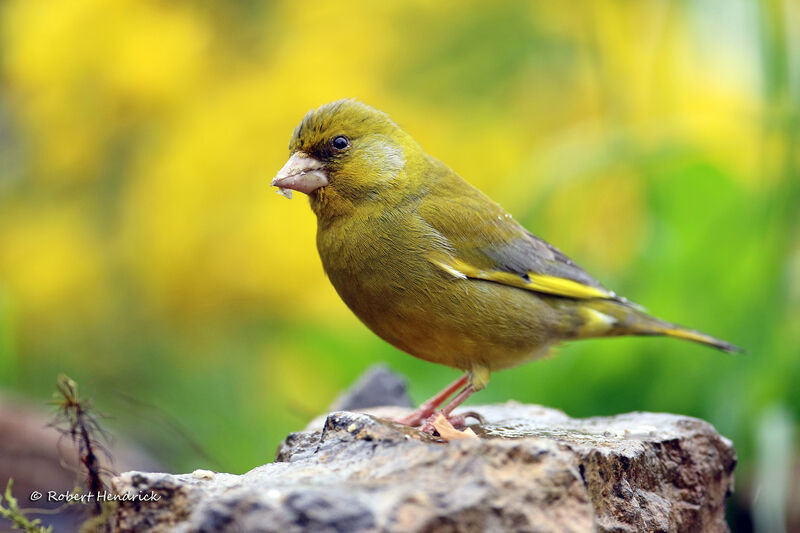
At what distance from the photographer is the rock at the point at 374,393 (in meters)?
4.36

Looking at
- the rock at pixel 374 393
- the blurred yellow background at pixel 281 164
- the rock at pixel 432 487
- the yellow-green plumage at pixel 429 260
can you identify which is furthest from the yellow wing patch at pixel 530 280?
the blurred yellow background at pixel 281 164

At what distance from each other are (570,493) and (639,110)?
480 centimetres

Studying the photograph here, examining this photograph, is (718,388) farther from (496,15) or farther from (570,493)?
(496,15)

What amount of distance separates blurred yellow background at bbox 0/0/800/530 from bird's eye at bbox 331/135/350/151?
6.53 feet

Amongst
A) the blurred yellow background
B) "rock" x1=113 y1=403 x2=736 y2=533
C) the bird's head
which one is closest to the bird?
the bird's head

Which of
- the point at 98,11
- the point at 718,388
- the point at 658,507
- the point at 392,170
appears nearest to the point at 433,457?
the point at 658,507

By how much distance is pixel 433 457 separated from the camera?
Answer: 7.72ft

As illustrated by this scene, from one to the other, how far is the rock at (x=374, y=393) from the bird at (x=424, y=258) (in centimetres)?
55

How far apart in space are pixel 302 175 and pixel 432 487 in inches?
68.5

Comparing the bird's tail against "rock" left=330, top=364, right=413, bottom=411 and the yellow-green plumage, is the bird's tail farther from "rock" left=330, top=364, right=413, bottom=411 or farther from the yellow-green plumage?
"rock" left=330, top=364, right=413, bottom=411

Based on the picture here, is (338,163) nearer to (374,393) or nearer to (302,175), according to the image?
(302,175)

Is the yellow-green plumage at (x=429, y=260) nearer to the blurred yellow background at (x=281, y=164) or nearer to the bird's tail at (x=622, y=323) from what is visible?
the bird's tail at (x=622, y=323)

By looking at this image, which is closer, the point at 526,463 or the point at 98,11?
the point at 526,463

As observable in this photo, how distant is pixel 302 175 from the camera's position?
12.0 feet
